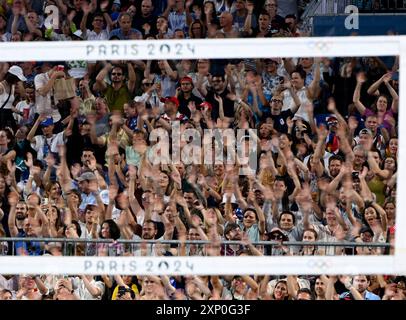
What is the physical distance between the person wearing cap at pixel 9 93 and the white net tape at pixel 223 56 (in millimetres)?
1460

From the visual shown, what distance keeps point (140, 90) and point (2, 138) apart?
86 centimetres

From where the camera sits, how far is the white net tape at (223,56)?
14.4 feet

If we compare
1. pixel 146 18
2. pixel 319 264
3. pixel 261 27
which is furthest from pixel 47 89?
pixel 319 264

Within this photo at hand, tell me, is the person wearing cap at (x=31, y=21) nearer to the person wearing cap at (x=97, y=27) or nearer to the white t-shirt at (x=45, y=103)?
the person wearing cap at (x=97, y=27)

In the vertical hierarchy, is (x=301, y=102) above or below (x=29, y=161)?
above

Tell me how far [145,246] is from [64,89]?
3.58 ft

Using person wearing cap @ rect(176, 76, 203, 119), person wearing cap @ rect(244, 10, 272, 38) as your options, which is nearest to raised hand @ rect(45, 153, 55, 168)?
person wearing cap @ rect(176, 76, 203, 119)

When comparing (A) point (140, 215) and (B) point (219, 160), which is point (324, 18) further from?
(A) point (140, 215)

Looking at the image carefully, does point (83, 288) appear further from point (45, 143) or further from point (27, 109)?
point (27, 109)

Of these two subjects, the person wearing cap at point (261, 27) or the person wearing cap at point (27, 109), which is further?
the person wearing cap at point (261, 27)

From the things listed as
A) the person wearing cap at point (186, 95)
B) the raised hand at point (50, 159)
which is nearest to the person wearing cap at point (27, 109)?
the raised hand at point (50, 159)

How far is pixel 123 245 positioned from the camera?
5.65m

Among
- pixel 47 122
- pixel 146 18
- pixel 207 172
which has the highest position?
pixel 146 18

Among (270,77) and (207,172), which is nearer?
(207,172)
